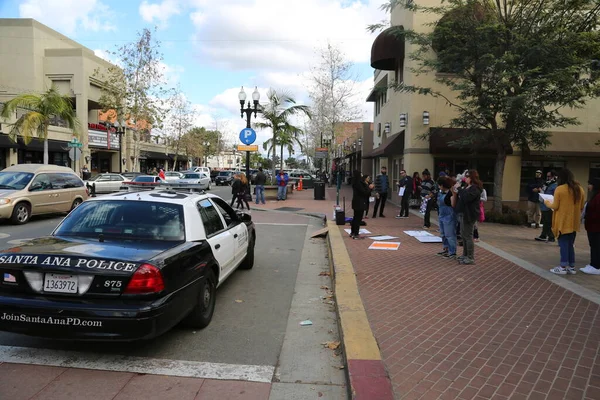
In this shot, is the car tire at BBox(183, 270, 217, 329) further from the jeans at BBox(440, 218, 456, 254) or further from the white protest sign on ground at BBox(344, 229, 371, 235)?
the white protest sign on ground at BBox(344, 229, 371, 235)

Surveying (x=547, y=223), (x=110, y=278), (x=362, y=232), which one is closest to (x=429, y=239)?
(x=362, y=232)

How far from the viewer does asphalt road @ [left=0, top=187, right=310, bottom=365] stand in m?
4.27

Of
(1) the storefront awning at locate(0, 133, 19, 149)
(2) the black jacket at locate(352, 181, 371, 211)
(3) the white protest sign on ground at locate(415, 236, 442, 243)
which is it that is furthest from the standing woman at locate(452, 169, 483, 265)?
(1) the storefront awning at locate(0, 133, 19, 149)

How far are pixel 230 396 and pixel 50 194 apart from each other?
12.5m

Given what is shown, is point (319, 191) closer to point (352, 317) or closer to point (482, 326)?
point (352, 317)

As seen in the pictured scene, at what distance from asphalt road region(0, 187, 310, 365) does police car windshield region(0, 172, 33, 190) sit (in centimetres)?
866

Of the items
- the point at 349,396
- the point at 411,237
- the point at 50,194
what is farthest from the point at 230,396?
the point at 50,194

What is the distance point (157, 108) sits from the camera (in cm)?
3253

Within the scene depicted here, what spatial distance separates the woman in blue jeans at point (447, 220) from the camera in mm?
8406

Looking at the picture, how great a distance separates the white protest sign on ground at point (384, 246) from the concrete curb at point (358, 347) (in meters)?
2.85

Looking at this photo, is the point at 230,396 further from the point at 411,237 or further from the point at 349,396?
the point at 411,237

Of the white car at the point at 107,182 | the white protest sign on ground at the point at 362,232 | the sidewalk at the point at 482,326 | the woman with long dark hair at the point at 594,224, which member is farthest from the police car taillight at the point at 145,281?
the white car at the point at 107,182

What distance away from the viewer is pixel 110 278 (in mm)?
3797

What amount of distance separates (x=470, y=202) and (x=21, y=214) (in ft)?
39.4
